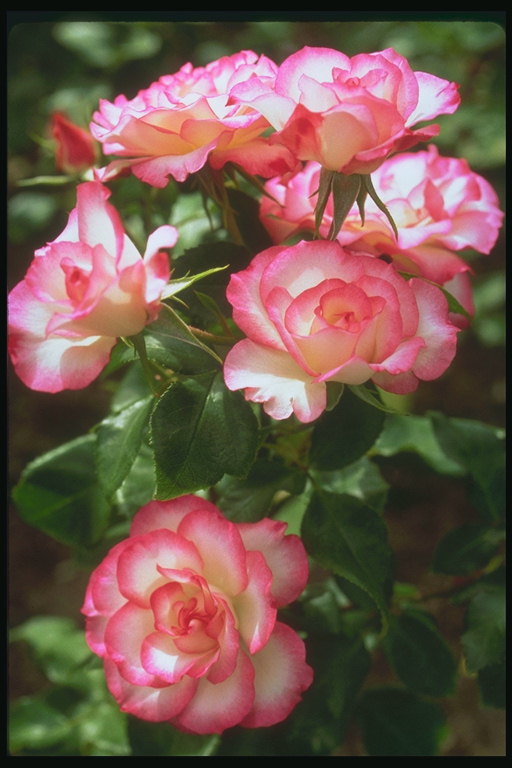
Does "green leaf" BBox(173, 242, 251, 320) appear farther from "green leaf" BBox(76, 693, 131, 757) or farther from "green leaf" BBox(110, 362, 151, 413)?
"green leaf" BBox(76, 693, 131, 757)

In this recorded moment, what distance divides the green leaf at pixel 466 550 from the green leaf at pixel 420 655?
0.06 m

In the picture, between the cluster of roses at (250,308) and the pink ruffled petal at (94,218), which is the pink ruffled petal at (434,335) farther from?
the pink ruffled petal at (94,218)

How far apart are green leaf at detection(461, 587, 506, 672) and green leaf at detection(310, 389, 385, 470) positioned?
241 millimetres

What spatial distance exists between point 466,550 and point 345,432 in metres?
0.27

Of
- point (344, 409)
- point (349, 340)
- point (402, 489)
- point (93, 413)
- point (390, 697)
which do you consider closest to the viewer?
point (349, 340)

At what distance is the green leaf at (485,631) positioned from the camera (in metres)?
0.74

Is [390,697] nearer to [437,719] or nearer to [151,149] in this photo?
[437,719]

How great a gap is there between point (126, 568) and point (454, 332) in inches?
10.8

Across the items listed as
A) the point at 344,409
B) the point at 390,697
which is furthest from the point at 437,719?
the point at 344,409

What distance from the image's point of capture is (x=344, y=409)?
64 cm

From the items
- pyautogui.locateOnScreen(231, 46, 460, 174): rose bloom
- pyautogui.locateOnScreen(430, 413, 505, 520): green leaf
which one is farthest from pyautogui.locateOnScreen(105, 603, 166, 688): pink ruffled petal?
pyautogui.locateOnScreen(430, 413, 505, 520): green leaf

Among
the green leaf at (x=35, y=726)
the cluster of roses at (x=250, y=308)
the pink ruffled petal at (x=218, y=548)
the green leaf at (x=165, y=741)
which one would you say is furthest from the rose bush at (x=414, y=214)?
the green leaf at (x=35, y=726)

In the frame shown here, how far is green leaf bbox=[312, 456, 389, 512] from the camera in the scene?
772mm

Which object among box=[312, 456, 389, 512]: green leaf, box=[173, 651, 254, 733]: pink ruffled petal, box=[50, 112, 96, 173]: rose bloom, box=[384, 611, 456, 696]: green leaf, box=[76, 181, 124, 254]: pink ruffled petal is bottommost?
box=[384, 611, 456, 696]: green leaf
